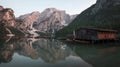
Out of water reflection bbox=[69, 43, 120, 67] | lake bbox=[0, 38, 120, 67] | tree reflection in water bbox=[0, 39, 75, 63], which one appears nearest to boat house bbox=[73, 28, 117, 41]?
tree reflection in water bbox=[0, 39, 75, 63]

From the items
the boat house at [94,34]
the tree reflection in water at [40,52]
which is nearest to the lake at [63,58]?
the tree reflection in water at [40,52]

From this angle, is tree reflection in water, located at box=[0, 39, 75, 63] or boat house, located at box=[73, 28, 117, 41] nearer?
tree reflection in water, located at box=[0, 39, 75, 63]

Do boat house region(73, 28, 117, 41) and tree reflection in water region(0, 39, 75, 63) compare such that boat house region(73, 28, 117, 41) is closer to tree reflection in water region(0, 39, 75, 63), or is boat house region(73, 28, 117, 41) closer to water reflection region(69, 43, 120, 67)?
tree reflection in water region(0, 39, 75, 63)

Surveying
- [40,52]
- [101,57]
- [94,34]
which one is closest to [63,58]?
[101,57]

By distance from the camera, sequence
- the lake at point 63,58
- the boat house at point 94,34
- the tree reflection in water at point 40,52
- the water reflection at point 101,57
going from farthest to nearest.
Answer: the boat house at point 94,34 → the tree reflection in water at point 40,52 → the lake at point 63,58 → the water reflection at point 101,57

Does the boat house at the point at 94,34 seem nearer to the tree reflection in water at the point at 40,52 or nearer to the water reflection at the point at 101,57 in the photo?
the tree reflection in water at the point at 40,52

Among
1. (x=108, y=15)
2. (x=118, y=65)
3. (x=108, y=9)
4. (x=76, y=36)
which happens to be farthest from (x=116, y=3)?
(x=118, y=65)

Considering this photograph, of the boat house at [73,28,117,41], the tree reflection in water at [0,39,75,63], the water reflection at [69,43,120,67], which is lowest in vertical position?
the tree reflection in water at [0,39,75,63]

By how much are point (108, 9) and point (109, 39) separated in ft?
347

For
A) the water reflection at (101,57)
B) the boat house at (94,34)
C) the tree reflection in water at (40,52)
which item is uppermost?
the boat house at (94,34)

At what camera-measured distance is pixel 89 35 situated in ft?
219

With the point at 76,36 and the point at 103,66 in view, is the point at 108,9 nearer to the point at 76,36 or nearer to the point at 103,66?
the point at 76,36

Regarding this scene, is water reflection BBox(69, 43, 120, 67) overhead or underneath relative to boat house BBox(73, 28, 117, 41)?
underneath

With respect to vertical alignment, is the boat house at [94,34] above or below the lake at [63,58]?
above
